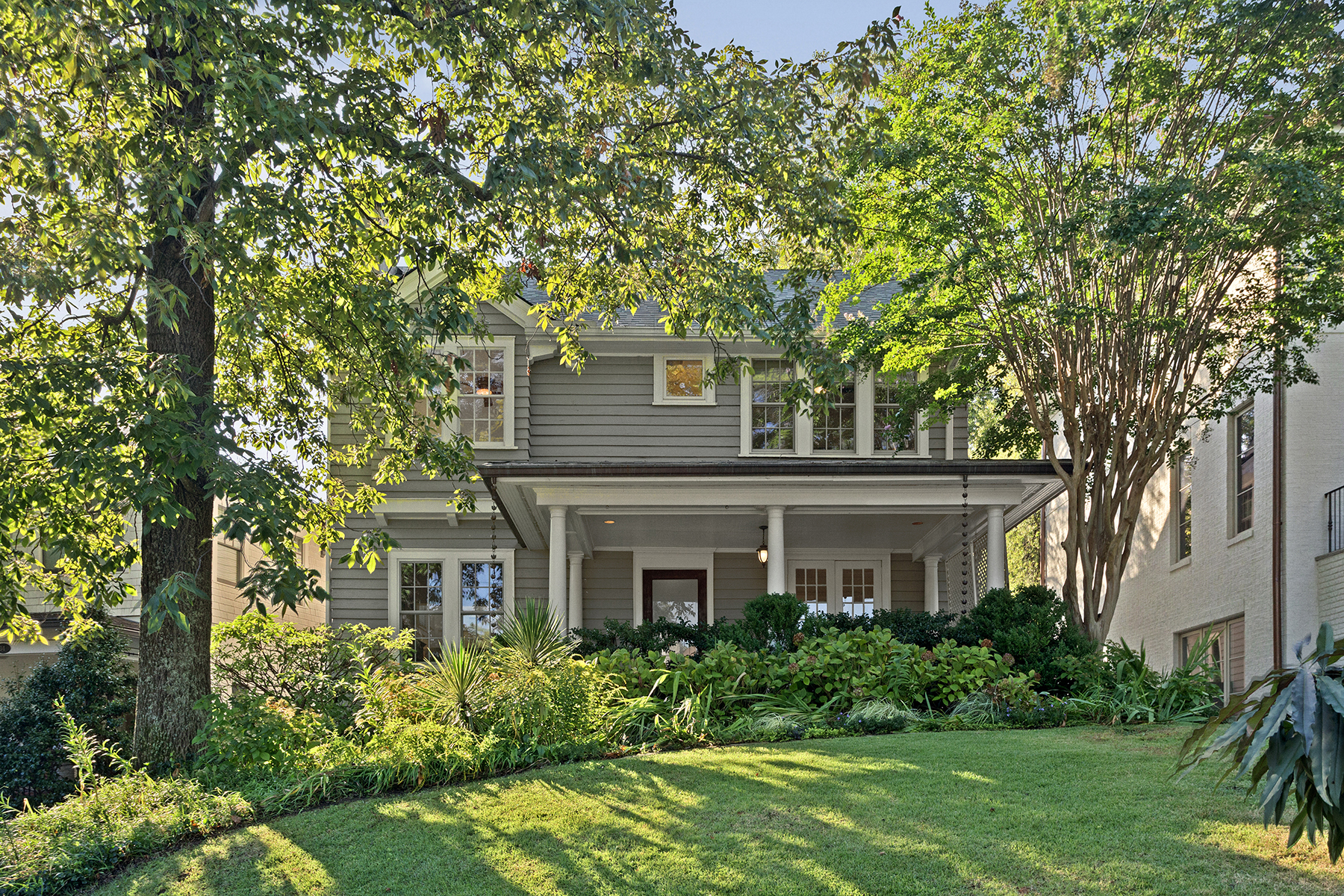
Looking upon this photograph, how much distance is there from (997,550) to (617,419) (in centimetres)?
601

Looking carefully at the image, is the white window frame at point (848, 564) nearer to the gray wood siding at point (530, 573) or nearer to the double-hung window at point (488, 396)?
the gray wood siding at point (530, 573)

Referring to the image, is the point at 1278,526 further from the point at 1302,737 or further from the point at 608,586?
the point at 1302,737

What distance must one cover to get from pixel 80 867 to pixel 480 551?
925cm

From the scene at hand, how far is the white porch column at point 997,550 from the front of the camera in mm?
12961

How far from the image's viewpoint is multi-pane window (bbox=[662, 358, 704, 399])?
53.4 feet

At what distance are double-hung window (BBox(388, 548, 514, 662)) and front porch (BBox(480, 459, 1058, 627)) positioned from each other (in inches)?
33.0

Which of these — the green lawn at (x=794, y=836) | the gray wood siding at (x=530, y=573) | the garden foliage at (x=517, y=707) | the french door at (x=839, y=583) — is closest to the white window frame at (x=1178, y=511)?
the french door at (x=839, y=583)

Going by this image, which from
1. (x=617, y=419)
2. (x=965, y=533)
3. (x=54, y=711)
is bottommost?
(x=54, y=711)

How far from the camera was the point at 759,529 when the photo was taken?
15.2 metres

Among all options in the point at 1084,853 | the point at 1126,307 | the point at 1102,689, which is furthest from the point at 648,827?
the point at 1126,307

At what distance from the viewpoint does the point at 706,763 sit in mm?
8234

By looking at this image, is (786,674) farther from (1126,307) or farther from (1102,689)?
(1126,307)

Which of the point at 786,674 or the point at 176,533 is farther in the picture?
the point at 786,674

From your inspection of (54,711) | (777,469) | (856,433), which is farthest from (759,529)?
(54,711)
